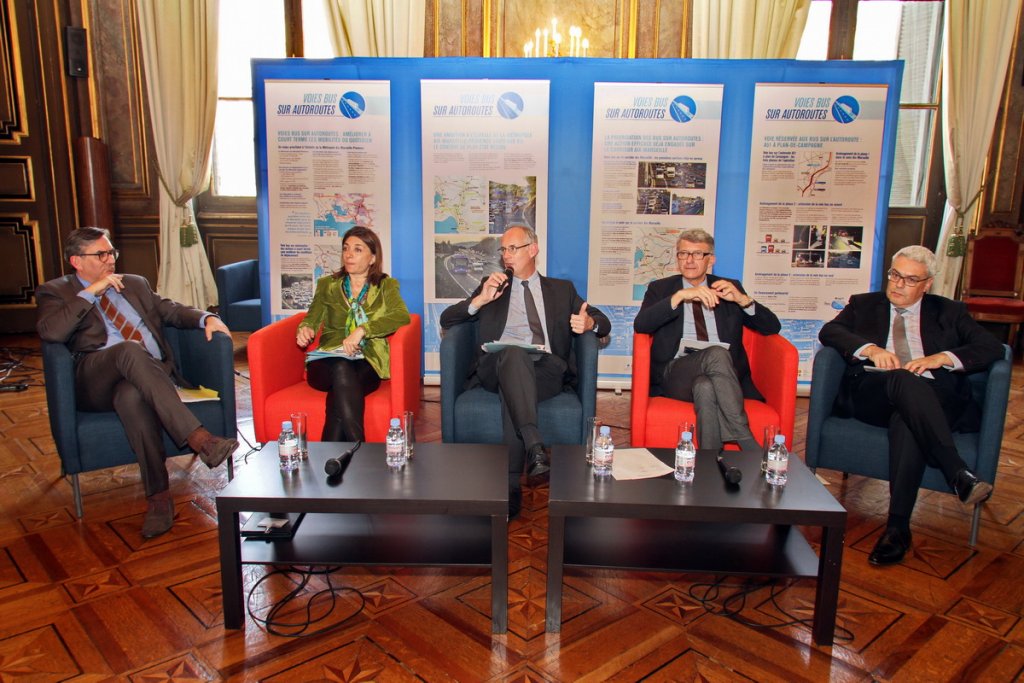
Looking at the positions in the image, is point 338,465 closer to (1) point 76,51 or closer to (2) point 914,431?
(2) point 914,431

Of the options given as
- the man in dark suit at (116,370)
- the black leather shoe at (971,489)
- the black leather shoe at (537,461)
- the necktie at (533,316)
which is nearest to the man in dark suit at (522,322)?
the necktie at (533,316)

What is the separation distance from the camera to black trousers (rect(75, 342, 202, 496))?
9.42 feet

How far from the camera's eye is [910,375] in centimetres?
281

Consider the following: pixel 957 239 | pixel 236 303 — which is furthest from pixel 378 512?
pixel 957 239

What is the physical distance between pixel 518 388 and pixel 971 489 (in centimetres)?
169

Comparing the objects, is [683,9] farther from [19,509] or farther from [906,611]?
[19,509]

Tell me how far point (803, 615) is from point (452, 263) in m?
3.05

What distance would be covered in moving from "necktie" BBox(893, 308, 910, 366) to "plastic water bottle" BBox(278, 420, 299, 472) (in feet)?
8.07

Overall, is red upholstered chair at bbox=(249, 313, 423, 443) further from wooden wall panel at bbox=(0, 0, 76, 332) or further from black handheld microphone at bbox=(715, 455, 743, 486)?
wooden wall panel at bbox=(0, 0, 76, 332)

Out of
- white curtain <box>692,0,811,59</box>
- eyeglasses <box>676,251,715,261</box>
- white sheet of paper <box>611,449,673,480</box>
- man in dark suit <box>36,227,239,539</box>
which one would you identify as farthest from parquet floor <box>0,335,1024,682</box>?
white curtain <box>692,0,811,59</box>

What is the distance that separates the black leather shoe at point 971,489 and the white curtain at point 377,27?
5.02m

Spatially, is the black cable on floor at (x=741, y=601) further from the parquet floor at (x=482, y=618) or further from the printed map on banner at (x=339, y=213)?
the printed map on banner at (x=339, y=213)

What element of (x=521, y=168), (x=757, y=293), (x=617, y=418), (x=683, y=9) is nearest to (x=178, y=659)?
(x=617, y=418)

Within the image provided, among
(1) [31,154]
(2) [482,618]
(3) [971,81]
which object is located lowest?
(2) [482,618]
